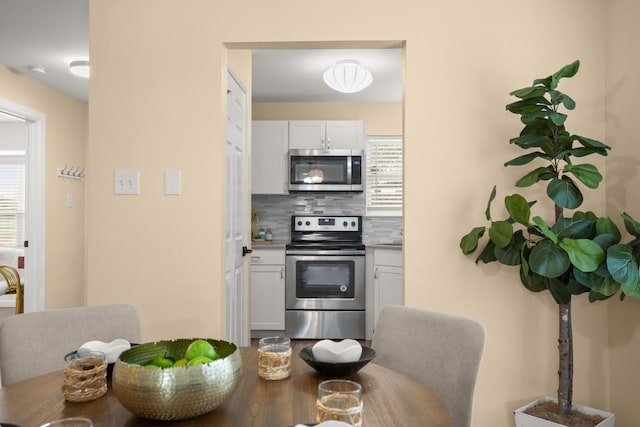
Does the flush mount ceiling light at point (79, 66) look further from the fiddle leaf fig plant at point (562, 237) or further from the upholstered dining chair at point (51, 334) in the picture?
the fiddle leaf fig plant at point (562, 237)

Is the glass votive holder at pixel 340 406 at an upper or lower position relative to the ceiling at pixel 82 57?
lower

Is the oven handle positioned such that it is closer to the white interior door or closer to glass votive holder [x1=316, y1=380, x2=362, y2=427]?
the white interior door

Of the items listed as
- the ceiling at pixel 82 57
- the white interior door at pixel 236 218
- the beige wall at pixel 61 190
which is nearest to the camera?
the white interior door at pixel 236 218

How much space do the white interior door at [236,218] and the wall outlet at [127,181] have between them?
0.55 meters

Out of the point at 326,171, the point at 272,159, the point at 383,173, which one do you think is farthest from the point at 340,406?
the point at 383,173

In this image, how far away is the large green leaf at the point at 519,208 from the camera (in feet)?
6.95

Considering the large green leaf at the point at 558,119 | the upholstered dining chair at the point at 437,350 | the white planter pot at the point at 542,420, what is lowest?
the white planter pot at the point at 542,420

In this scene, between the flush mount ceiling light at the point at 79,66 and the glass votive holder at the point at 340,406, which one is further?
the flush mount ceiling light at the point at 79,66

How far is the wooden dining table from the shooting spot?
3.36ft

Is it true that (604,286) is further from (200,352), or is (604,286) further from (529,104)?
(200,352)

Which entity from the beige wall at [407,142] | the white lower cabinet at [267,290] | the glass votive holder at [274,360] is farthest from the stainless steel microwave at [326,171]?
the glass votive holder at [274,360]

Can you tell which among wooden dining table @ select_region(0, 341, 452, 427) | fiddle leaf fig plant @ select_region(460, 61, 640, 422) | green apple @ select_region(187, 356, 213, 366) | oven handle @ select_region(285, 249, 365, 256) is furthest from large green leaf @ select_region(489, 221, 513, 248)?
oven handle @ select_region(285, 249, 365, 256)

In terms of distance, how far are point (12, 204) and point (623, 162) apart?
7.55 meters

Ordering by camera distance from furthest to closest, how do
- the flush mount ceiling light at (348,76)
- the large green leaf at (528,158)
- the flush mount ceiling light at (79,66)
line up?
the flush mount ceiling light at (79,66), the flush mount ceiling light at (348,76), the large green leaf at (528,158)
